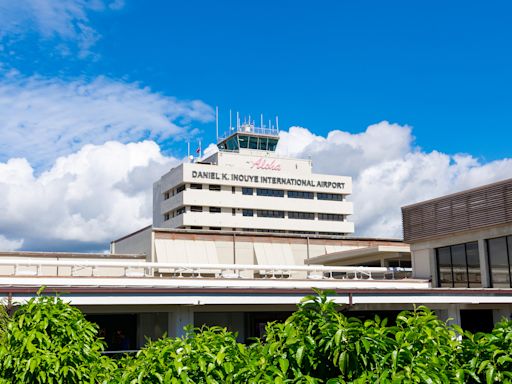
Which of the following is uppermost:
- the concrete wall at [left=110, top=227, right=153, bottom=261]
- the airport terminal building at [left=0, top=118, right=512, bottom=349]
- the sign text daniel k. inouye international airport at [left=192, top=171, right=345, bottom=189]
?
the sign text daniel k. inouye international airport at [left=192, top=171, right=345, bottom=189]

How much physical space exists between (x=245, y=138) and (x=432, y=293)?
9249 cm

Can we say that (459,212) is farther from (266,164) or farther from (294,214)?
(266,164)

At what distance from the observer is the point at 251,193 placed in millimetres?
108750

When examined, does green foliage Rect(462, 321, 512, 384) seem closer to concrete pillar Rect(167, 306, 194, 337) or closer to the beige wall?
concrete pillar Rect(167, 306, 194, 337)

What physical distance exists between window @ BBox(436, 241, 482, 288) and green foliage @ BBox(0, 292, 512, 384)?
28.0 m

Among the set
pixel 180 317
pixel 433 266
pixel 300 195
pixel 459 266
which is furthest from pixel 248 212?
pixel 180 317

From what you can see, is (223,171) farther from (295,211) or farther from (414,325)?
(414,325)

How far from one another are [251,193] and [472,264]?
76.7m

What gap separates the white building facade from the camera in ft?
346

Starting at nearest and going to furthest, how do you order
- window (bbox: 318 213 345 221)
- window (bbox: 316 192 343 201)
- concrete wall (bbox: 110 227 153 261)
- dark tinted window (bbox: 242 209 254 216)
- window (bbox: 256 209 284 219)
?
concrete wall (bbox: 110 227 153 261), dark tinted window (bbox: 242 209 254 216), window (bbox: 256 209 284 219), window (bbox: 318 213 345 221), window (bbox: 316 192 343 201)

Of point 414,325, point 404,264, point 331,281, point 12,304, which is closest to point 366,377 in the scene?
point 414,325

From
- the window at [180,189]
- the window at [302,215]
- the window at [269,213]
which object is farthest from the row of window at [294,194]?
the window at [180,189]

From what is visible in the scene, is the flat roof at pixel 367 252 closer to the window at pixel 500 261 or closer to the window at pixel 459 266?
the window at pixel 459 266

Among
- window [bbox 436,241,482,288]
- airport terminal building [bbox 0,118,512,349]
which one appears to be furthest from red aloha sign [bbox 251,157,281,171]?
window [bbox 436,241,482,288]
